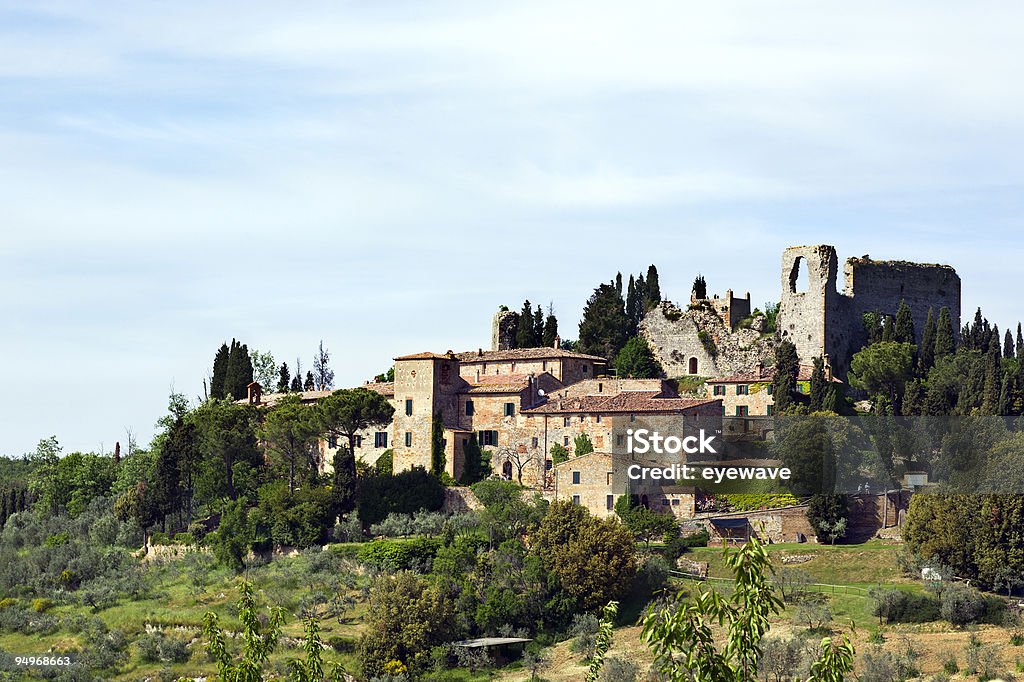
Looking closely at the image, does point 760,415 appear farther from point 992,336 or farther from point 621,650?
point 621,650

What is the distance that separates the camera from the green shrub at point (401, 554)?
6700cm

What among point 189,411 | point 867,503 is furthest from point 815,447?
point 189,411

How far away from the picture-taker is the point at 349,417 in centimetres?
7506

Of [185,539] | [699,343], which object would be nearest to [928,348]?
[699,343]

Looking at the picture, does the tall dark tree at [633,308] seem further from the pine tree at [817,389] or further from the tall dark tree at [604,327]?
the pine tree at [817,389]

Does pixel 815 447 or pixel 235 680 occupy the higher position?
pixel 815 447

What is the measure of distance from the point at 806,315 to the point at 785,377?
860cm

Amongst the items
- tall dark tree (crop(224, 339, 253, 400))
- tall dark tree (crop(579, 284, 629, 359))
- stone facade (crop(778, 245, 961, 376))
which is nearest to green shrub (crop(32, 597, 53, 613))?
tall dark tree (crop(224, 339, 253, 400))

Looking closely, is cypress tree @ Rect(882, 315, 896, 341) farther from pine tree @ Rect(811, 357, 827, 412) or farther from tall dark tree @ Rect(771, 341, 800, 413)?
pine tree @ Rect(811, 357, 827, 412)

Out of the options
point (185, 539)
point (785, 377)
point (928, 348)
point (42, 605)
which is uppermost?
point (928, 348)

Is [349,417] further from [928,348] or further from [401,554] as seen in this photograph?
[928,348]

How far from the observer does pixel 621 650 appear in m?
59.7

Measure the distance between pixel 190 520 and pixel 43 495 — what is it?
1892cm

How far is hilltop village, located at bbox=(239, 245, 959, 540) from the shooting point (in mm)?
72062
